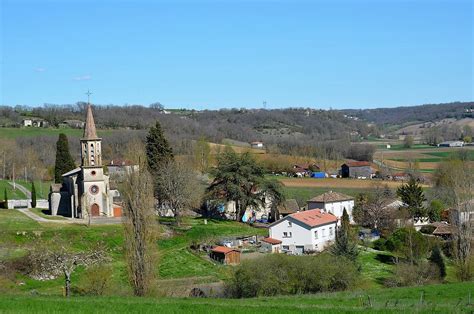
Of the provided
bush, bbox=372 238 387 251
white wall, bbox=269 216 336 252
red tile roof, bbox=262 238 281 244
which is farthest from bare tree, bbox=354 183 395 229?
red tile roof, bbox=262 238 281 244

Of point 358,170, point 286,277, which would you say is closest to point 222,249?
point 286,277

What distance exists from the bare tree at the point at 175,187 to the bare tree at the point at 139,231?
78.6 ft

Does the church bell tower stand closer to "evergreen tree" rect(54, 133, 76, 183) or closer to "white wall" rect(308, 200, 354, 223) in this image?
"evergreen tree" rect(54, 133, 76, 183)

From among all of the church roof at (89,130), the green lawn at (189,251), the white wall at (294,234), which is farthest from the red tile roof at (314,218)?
the church roof at (89,130)

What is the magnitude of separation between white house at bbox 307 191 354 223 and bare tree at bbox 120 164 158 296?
33517mm

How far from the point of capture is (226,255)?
148ft

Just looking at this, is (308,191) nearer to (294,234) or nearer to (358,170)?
(358,170)

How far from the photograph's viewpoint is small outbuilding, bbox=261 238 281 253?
50.1 m

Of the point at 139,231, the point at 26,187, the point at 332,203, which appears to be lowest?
the point at 332,203

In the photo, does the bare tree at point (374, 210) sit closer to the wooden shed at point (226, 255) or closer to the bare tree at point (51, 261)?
the wooden shed at point (226, 255)

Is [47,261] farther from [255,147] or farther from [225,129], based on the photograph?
[225,129]

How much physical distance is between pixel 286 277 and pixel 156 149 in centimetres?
3010

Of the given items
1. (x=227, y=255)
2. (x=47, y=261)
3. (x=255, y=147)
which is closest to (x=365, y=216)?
(x=227, y=255)

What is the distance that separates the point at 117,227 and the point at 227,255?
9.12 metres
